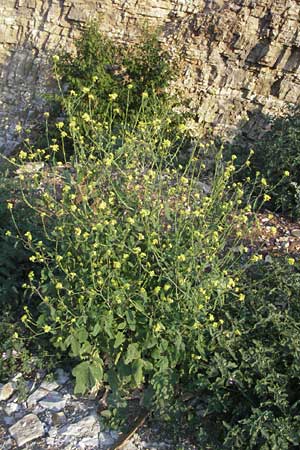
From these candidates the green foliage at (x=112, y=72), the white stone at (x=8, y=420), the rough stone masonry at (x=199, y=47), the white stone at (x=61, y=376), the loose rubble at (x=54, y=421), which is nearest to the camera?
the loose rubble at (x=54, y=421)

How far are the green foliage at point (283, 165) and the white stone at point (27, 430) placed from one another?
2.81m

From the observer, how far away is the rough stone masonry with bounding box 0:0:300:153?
6977mm

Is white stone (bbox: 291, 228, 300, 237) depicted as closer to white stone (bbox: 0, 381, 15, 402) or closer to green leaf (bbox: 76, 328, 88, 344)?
green leaf (bbox: 76, 328, 88, 344)

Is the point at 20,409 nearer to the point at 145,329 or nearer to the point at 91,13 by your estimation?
the point at 145,329

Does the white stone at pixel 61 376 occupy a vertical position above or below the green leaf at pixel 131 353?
below

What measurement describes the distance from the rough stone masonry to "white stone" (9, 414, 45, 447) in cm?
A: 424

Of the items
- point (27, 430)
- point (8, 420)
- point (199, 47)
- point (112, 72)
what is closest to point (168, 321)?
point (27, 430)

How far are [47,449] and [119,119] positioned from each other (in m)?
4.20

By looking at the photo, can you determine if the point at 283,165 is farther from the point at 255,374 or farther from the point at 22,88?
the point at 22,88

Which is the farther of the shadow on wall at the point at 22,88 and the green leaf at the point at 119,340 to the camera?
the shadow on wall at the point at 22,88

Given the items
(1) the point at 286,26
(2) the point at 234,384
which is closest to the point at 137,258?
(2) the point at 234,384

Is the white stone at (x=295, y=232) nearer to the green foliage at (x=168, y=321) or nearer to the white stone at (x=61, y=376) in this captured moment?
the green foliage at (x=168, y=321)

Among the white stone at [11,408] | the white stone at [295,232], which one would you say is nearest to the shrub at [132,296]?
the white stone at [11,408]

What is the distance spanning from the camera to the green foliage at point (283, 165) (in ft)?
17.2
